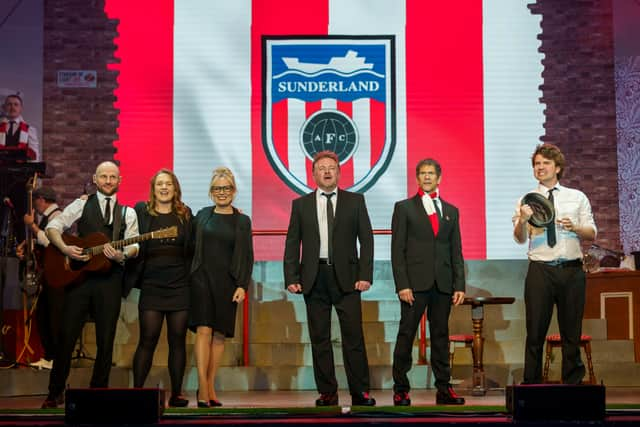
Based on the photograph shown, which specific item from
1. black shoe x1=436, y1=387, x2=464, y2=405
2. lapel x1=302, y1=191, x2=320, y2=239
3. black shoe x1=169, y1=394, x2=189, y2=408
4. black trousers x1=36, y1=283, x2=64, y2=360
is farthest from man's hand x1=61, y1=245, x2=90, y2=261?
black shoe x1=436, y1=387, x2=464, y2=405

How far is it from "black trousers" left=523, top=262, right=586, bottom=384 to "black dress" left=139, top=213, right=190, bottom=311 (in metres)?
2.02

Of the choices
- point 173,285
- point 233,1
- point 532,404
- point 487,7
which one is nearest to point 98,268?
point 173,285

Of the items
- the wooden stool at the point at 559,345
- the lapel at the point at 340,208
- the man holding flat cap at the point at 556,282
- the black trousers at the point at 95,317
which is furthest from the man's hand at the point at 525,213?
the black trousers at the point at 95,317

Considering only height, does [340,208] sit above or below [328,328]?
above

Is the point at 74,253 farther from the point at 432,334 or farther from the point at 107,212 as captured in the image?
the point at 432,334

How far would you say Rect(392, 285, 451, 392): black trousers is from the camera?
5.49 metres

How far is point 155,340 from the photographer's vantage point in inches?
216

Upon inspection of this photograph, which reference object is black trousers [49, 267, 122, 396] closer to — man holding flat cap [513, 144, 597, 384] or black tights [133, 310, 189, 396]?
black tights [133, 310, 189, 396]

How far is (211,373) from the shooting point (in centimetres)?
543

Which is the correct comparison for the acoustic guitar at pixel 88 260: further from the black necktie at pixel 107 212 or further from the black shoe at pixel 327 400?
the black shoe at pixel 327 400

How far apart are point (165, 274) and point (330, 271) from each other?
3.21 ft

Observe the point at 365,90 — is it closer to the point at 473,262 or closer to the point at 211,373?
the point at 473,262

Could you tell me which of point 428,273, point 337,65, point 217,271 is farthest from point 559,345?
point 337,65

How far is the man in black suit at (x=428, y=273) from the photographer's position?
5496mm
